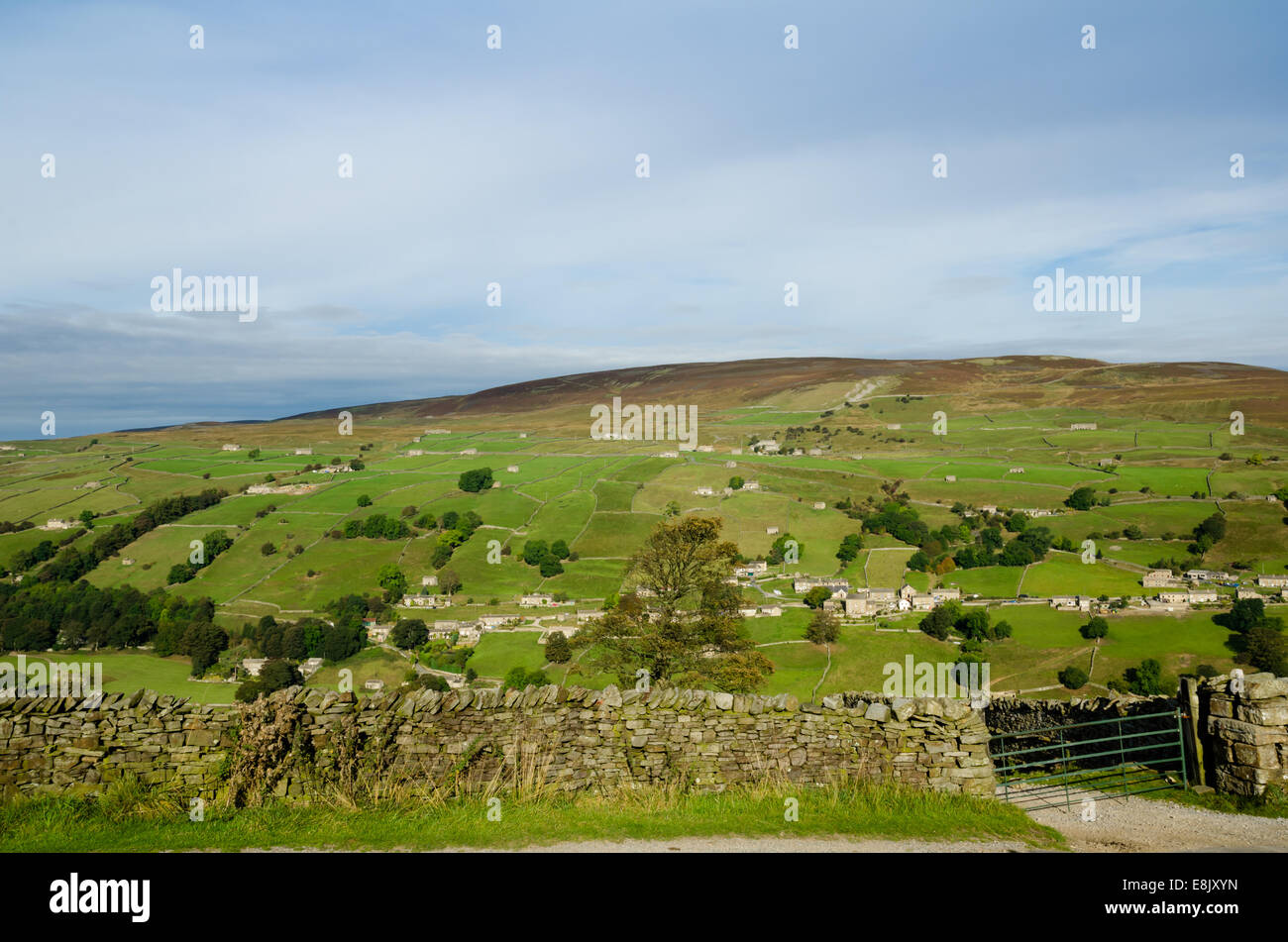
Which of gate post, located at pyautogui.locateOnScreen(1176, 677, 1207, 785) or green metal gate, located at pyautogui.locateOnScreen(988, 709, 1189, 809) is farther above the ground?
gate post, located at pyautogui.locateOnScreen(1176, 677, 1207, 785)

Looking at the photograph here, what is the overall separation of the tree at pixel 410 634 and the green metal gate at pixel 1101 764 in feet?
134

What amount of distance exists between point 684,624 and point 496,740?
13.6 meters

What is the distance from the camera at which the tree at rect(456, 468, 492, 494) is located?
8662 centimetres

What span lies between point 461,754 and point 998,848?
675 centimetres

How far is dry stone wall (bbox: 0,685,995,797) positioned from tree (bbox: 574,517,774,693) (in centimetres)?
1086

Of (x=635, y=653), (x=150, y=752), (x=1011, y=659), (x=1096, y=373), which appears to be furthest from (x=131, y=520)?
(x=1096, y=373)

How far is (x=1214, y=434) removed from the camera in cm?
9638

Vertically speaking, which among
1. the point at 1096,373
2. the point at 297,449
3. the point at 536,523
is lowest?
the point at 536,523

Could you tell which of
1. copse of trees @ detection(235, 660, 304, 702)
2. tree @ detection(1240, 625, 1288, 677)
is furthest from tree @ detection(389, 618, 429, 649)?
tree @ detection(1240, 625, 1288, 677)

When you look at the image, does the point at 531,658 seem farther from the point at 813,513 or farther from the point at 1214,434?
the point at 1214,434

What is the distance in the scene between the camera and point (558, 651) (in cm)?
3844

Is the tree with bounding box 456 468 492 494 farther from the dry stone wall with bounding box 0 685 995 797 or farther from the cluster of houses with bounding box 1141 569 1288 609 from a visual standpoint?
the dry stone wall with bounding box 0 685 995 797

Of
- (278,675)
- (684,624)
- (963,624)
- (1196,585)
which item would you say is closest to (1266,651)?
(1196,585)

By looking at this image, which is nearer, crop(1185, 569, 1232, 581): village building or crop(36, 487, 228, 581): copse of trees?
crop(1185, 569, 1232, 581): village building
